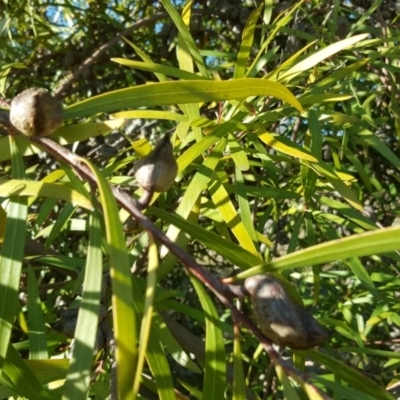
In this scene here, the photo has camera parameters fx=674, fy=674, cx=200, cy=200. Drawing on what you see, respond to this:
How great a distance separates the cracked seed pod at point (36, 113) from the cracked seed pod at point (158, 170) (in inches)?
2.7

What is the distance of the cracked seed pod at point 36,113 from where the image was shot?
46 cm

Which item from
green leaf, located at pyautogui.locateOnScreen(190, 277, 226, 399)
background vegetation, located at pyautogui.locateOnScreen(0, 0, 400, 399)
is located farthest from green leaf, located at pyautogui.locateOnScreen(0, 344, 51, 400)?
green leaf, located at pyautogui.locateOnScreen(190, 277, 226, 399)

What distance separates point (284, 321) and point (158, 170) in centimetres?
14

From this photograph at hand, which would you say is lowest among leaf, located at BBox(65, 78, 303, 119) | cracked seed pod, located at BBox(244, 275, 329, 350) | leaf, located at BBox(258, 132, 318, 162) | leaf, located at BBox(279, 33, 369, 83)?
cracked seed pod, located at BBox(244, 275, 329, 350)

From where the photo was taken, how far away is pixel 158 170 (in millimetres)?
457

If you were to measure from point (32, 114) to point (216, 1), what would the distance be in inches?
51.9

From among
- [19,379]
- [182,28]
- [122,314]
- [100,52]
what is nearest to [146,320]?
[122,314]

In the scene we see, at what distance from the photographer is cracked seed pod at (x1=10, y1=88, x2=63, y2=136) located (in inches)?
18.0

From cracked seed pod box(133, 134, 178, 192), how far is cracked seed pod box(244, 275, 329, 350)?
10 centimetres

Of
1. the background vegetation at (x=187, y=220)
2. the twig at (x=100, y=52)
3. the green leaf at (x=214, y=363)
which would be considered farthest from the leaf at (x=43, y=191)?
the twig at (x=100, y=52)

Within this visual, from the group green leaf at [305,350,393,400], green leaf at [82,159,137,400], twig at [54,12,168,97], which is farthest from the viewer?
twig at [54,12,168,97]

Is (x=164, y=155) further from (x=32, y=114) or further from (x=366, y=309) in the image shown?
(x=366, y=309)

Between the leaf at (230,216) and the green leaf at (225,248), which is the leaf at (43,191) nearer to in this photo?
the green leaf at (225,248)

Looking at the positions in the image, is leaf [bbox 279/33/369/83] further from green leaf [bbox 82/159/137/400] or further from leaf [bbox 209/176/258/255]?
green leaf [bbox 82/159/137/400]
